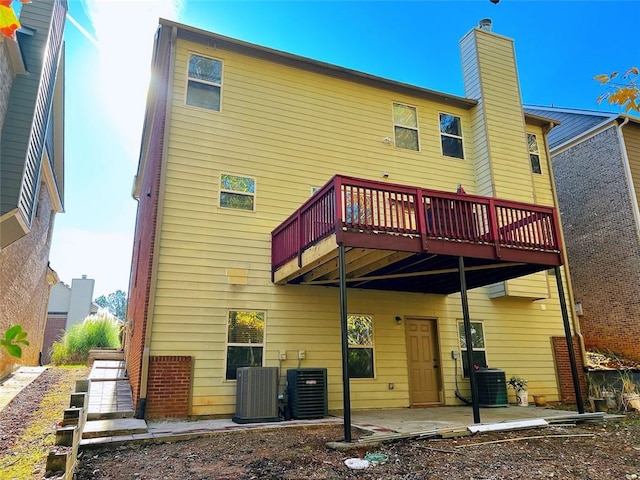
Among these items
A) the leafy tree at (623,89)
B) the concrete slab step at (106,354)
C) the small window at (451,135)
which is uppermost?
the small window at (451,135)

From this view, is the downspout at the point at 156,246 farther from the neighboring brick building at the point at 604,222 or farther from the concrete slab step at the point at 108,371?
the neighboring brick building at the point at 604,222

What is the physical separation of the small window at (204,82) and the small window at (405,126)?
14.0 ft

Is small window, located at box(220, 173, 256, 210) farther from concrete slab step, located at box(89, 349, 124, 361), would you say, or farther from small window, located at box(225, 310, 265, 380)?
concrete slab step, located at box(89, 349, 124, 361)

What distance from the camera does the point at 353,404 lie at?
8711mm

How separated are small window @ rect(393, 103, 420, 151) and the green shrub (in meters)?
11.1

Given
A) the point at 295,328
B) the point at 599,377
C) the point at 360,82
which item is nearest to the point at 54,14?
the point at 360,82

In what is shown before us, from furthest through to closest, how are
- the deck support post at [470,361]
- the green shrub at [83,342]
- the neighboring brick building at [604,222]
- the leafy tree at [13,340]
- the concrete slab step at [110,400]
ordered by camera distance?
the green shrub at [83,342], the neighboring brick building at [604,222], the concrete slab step at [110,400], the deck support post at [470,361], the leafy tree at [13,340]

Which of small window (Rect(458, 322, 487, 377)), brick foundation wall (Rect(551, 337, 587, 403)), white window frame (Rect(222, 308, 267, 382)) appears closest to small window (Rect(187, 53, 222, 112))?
white window frame (Rect(222, 308, 267, 382))

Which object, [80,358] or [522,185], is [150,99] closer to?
[80,358]

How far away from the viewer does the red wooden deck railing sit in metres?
Result: 6.62

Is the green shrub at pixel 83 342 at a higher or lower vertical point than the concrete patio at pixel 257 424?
higher

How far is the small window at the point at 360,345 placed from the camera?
9.00 m

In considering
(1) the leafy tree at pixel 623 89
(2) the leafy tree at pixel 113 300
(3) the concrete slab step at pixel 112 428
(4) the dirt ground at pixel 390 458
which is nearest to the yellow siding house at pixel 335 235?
(3) the concrete slab step at pixel 112 428

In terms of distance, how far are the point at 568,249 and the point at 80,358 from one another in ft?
55.8
